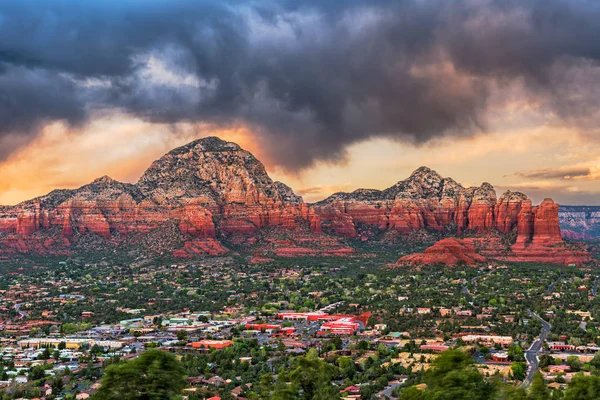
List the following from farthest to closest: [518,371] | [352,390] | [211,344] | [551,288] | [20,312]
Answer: [551,288]
[20,312]
[211,344]
[518,371]
[352,390]

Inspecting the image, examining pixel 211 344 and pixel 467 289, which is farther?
pixel 467 289

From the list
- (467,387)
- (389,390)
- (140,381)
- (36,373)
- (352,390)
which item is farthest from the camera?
(36,373)

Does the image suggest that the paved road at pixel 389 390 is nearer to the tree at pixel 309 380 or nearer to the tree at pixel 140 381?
the tree at pixel 309 380

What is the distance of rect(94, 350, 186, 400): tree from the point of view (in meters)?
31.6

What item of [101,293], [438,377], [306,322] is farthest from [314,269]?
[438,377]

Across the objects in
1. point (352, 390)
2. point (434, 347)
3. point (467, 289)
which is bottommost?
point (352, 390)

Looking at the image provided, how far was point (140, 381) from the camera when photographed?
105 feet

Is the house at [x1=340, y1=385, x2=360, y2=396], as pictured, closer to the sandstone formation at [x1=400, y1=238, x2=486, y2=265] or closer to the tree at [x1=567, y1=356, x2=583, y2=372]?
the tree at [x1=567, y1=356, x2=583, y2=372]

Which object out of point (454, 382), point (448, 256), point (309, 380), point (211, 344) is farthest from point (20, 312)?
point (454, 382)

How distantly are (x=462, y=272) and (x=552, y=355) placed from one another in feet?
275

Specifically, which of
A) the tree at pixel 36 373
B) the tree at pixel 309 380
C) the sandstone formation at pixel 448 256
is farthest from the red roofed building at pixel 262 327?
the sandstone formation at pixel 448 256

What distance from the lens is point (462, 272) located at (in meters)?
164

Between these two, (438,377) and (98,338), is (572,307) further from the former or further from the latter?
(438,377)

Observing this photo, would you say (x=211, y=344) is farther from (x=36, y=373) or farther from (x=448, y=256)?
(x=448, y=256)
